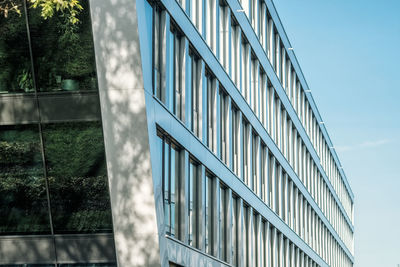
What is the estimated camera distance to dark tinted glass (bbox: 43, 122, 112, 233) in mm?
17953

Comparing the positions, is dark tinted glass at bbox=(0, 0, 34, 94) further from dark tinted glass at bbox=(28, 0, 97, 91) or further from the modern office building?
dark tinted glass at bbox=(28, 0, 97, 91)

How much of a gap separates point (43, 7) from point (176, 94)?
712 centimetres

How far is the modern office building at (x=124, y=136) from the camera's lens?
17.8 m

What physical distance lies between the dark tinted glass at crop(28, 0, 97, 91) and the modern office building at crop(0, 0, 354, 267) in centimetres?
2

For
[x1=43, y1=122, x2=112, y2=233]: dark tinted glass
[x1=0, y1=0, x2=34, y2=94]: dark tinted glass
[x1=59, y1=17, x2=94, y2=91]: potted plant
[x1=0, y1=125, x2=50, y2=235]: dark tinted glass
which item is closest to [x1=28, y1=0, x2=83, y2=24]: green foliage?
[x1=59, y1=17, x2=94, y2=91]: potted plant

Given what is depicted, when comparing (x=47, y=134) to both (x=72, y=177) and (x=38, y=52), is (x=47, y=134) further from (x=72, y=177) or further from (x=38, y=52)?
(x=38, y=52)

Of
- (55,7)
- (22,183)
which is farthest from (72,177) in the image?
(55,7)

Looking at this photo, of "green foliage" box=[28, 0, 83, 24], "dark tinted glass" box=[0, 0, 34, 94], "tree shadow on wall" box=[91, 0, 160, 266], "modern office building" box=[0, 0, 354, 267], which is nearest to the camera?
"green foliage" box=[28, 0, 83, 24]

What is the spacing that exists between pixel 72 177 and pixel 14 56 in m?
3.14

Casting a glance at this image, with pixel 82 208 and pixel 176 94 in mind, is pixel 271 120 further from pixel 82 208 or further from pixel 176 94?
pixel 82 208

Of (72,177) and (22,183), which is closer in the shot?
(22,183)

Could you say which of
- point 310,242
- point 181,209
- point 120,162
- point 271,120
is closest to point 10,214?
point 120,162

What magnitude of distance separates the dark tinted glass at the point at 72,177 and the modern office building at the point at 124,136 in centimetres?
3

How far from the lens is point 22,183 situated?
17891 mm
